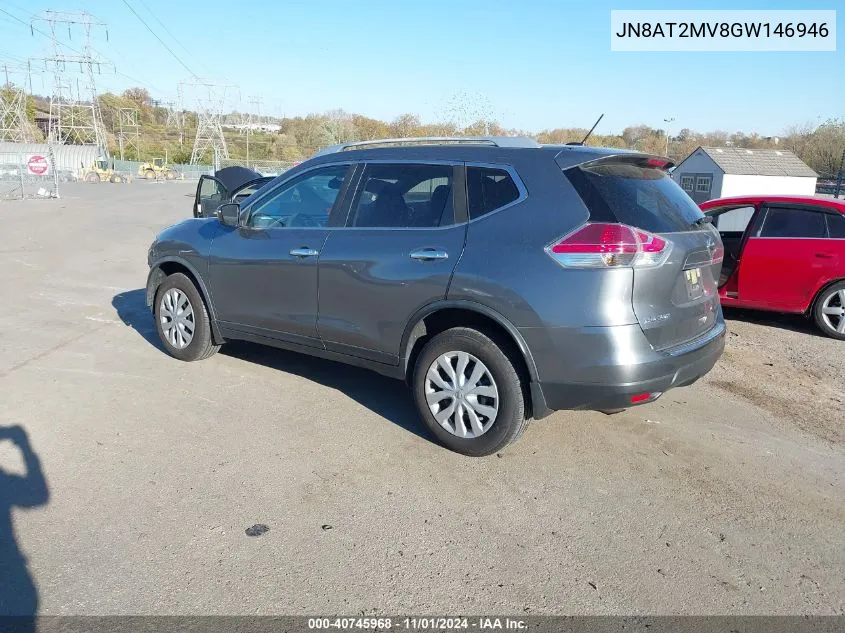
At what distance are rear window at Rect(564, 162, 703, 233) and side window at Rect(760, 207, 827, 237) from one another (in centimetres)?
378

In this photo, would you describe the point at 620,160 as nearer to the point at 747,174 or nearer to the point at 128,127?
the point at 747,174

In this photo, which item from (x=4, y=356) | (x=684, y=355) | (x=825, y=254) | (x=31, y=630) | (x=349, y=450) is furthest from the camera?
(x=825, y=254)

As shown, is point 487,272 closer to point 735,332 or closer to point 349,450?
point 349,450

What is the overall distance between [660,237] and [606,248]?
0.40 metres

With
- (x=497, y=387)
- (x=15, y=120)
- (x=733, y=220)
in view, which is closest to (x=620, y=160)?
(x=497, y=387)

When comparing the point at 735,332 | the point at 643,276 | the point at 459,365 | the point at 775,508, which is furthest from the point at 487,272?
the point at 735,332

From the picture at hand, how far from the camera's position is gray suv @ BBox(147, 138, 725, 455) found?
3.65 metres

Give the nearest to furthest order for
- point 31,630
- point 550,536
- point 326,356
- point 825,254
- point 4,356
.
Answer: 1. point 31,630
2. point 550,536
3. point 326,356
4. point 4,356
5. point 825,254

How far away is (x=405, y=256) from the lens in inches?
168

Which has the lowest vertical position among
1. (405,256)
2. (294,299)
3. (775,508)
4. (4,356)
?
(775,508)

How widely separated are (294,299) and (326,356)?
49 cm

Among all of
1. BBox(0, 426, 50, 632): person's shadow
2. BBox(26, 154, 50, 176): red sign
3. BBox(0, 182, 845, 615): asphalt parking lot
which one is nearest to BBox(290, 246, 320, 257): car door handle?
BBox(0, 182, 845, 615): asphalt parking lot

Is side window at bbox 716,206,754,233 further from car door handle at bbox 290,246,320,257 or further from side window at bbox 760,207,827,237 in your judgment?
car door handle at bbox 290,246,320,257

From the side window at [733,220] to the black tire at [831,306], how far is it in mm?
1666
